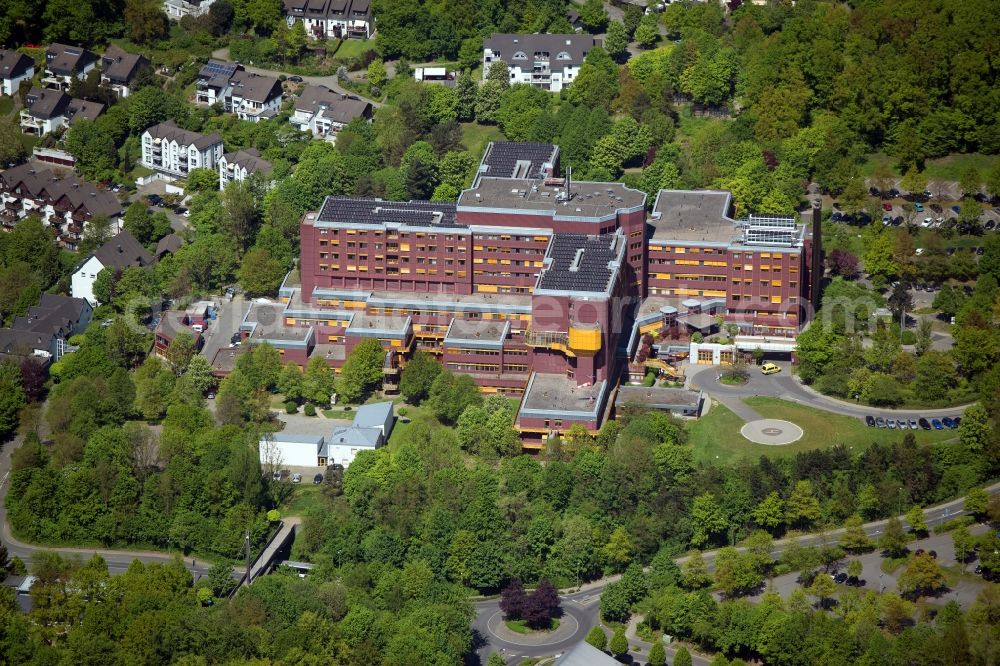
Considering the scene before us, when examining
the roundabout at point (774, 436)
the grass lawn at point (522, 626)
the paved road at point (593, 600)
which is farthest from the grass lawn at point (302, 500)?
the roundabout at point (774, 436)

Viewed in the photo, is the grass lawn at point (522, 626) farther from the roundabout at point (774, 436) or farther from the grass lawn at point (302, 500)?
the roundabout at point (774, 436)

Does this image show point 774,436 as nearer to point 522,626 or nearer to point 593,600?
point 593,600

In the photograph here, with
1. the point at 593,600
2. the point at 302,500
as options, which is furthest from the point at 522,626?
the point at 302,500

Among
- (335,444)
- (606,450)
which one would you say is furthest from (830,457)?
(335,444)

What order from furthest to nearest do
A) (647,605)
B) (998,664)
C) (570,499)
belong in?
(570,499) < (647,605) < (998,664)

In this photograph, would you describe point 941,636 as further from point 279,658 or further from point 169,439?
point 169,439

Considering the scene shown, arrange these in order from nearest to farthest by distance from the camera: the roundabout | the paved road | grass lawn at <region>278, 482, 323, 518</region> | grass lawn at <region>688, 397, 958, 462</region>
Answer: the paved road → grass lawn at <region>278, 482, 323, 518</region> → grass lawn at <region>688, 397, 958, 462</region> → the roundabout

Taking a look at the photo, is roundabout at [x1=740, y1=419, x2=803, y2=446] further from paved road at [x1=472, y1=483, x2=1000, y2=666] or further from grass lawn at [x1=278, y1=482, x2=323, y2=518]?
grass lawn at [x1=278, y1=482, x2=323, y2=518]

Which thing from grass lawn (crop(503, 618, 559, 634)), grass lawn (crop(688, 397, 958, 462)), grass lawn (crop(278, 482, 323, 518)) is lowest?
grass lawn (crop(503, 618, 559, 634))

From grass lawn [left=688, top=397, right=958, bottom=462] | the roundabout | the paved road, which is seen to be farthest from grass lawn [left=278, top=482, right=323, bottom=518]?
the roundabout
